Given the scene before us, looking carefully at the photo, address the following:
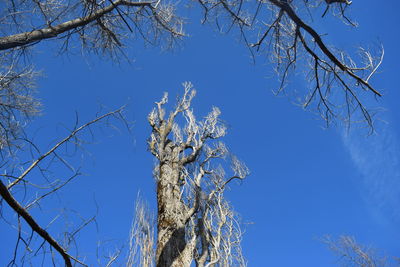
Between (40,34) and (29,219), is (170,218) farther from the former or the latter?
(29,219)

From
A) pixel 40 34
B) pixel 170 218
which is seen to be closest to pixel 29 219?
pixel 40 34

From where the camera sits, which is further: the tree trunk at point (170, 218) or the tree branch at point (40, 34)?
the tree trunk at point (170, 218)

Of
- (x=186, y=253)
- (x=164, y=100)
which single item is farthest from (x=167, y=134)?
(x=186, y=253)

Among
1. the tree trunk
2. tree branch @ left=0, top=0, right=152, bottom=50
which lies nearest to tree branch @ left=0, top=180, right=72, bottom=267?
tree branch @ left=0, top=0, right=152, bottom=50

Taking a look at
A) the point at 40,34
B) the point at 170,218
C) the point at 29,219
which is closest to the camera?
the point at 29,219

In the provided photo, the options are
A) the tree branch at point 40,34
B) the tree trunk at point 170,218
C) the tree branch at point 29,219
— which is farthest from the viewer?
the tree trunk at point 170,218

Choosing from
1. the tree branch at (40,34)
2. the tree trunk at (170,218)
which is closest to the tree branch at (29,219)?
the tree branch at (40,34)

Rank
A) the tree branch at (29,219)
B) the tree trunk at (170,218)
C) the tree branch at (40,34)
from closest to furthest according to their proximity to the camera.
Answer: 1. the tree branch at (29,219)
2. the tree branch at (40,34)
3. the tree trunk at (170,218)

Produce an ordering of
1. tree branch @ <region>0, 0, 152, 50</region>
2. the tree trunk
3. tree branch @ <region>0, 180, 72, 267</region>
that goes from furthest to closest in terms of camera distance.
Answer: the tree trunk
tree branch @ <region>0, 0, 152, 50</region>
tree branch @ <region>0, 180, 72, 267</region>

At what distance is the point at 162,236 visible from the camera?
4.45m

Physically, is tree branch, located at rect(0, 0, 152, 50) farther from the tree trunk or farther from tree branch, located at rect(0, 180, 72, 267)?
the tree trunk

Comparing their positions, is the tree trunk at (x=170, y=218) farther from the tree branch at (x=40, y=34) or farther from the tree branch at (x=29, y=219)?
the tree branch at (x=29, y=219)

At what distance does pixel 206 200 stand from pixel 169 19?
141 inches

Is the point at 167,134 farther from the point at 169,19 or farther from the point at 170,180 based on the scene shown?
the point at 169,19
